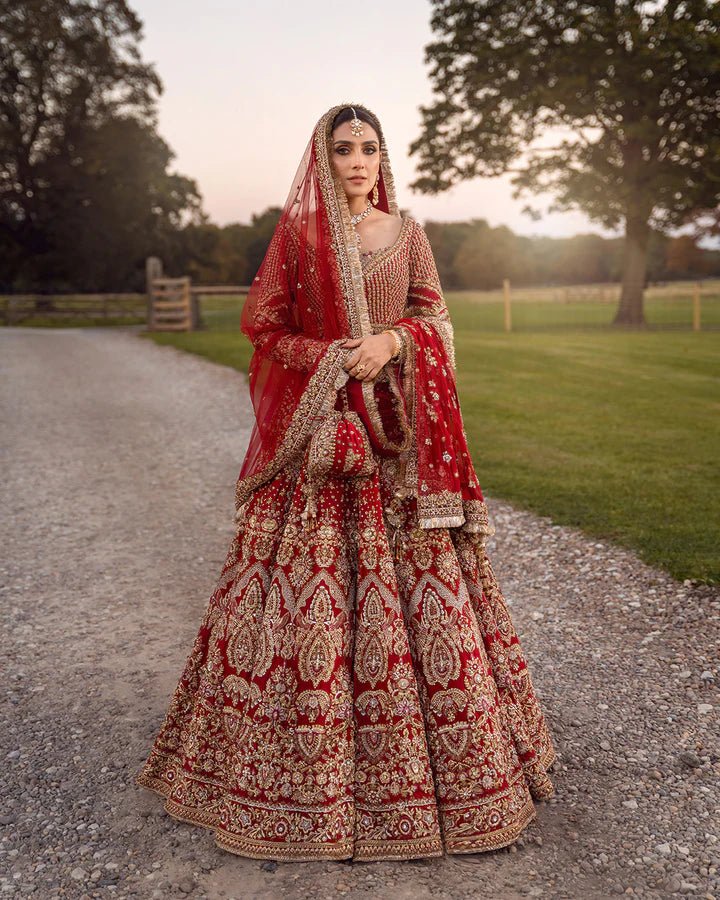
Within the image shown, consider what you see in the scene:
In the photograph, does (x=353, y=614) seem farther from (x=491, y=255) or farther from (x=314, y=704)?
(x=491, y=255)

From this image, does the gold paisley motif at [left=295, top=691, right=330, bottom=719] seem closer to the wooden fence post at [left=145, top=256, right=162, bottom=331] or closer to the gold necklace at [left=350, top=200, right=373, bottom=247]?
the gold necklace at [left=350, top=200, right=373, bottom=247]

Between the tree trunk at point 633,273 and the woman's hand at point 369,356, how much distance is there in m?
27.0

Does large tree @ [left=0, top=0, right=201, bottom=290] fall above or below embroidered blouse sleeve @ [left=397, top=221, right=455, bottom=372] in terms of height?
above

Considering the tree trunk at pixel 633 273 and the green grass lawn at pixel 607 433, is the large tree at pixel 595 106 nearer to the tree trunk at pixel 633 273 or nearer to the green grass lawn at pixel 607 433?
the tree trunk at pixel 633 273

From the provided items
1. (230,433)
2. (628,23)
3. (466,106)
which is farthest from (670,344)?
(230,433)

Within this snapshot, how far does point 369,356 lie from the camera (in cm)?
293

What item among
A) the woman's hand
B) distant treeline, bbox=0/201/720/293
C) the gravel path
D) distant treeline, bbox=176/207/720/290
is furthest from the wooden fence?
the woman's hand

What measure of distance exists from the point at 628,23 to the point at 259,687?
2568 centimetres

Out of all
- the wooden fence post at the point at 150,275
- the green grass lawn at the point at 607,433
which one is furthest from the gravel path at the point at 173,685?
the wooden fence post at the point at 150,275

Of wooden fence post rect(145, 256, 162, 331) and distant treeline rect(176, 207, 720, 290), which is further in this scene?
distant treeline rect(176, 207, 720, 290)

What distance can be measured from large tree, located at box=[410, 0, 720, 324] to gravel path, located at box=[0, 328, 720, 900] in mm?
21025

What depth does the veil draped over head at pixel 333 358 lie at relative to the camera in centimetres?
299

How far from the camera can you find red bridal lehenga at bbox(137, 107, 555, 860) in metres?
2.84

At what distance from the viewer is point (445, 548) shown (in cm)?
300
